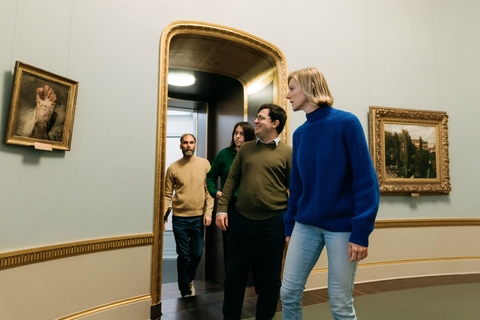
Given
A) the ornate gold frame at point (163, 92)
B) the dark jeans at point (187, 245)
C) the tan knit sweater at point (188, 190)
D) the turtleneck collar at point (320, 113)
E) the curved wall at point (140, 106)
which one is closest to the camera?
the turtleneck collar at point (320, 113)

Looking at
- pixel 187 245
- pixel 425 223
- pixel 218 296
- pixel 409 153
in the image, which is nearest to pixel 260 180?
pixel 187 245

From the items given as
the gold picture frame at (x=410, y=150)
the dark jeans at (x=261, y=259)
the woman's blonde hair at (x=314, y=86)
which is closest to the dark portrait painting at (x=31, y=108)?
the dark jeans at (x=261, y=259)

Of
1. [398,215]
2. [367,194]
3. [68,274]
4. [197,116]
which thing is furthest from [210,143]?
[367,194]

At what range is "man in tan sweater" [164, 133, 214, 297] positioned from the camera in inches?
147

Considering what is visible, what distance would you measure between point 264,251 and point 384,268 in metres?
2.44

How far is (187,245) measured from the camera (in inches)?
148

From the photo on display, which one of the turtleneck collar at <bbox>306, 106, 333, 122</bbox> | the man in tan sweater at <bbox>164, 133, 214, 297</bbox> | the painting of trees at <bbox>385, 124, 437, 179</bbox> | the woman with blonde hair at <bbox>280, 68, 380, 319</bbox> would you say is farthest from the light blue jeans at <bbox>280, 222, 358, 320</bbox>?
the painting of trees at <bbox>385, 124, 437, 179</bbox>

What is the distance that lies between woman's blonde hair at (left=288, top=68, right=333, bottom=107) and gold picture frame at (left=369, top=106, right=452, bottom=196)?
2737 millimetres

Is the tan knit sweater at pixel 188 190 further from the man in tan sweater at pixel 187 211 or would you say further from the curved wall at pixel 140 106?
the curved wall at pixel 140 106

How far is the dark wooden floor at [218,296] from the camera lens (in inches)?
119

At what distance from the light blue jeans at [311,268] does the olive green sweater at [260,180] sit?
609mm

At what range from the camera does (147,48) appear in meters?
3.08

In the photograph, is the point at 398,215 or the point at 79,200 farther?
the point at 398,215

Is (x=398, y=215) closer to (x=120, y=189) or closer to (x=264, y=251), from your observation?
(x=264, y=251)
